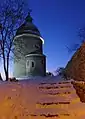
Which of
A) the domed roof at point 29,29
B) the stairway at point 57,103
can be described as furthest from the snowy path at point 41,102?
the domed roof at point 29,29

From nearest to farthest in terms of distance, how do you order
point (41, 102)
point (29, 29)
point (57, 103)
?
1. point (57, 103)
2. point (41, 102)
3. point (29, 29)

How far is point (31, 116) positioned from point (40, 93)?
260 cm

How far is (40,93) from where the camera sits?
1014cm

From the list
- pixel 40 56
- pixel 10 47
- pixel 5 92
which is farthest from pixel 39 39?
pixel 5 92

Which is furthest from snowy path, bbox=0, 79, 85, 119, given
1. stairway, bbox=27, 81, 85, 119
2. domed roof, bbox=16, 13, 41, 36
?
domed roof, bbox=16, 13, 41, 36

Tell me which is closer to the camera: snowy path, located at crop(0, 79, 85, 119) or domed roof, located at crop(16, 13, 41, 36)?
snowy path, located at crop(0, 79, 85, 119)

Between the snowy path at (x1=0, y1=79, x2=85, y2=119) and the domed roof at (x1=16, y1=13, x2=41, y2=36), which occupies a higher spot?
the domed roof at (x1=16, y1=13, x2=41, y2=36)

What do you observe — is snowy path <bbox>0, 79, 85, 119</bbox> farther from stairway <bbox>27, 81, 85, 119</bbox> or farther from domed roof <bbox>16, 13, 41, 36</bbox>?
domed roof <bbox>16, 13, 41, 36</bbox>

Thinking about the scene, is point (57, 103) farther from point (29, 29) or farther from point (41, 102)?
point (29, 29)

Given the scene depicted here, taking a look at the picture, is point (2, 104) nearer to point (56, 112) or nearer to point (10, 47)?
point (56, 112)

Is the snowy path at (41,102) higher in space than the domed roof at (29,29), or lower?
lower

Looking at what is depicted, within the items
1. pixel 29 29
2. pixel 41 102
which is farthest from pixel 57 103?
pixel 29 29

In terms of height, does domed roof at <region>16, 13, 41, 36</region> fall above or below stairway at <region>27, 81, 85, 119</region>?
above

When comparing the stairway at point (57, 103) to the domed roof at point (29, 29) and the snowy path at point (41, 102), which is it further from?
the domed roof at point (29, 29)
